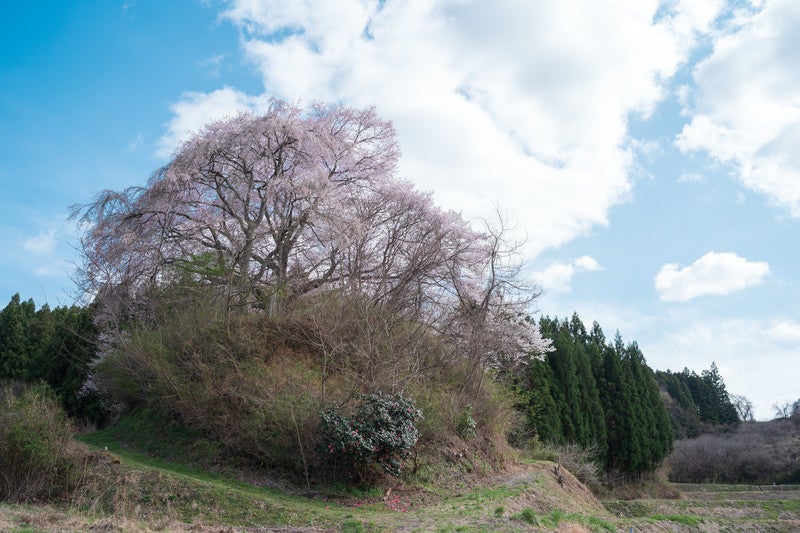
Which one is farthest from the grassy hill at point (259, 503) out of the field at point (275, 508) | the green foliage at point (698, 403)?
the green foliage at point (698, 403)

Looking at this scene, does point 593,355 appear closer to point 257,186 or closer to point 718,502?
point 718,502

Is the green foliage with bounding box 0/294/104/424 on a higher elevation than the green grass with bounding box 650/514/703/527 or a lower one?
higher

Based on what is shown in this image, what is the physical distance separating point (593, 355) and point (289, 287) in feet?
86.7

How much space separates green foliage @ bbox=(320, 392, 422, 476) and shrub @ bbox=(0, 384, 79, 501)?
4.07 metres

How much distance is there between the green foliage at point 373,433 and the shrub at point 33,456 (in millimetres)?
4074

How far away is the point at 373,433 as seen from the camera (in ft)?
30.9

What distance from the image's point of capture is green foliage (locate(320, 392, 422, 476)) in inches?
362

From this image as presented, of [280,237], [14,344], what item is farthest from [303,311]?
[14,344]

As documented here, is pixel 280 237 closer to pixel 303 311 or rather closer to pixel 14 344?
pixel 303 311

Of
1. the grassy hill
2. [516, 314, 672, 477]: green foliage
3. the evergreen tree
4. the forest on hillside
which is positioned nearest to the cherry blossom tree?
the forest on hillside

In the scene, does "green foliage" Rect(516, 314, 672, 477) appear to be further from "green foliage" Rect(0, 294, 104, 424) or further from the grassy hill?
"green foliage" Rect(0, 294, 104, 424)

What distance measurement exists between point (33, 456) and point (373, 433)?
5323 millimetres

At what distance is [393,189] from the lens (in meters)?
17.9

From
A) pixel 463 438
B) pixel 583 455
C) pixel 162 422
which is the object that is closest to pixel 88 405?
pixel 162 422
